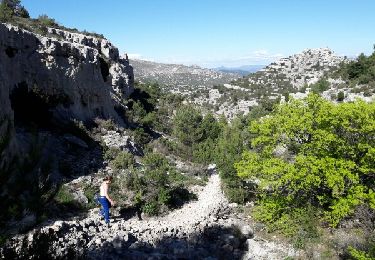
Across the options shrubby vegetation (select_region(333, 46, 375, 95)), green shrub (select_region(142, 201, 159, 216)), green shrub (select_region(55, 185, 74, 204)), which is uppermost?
shrubby vegetation (select_region(333, 46, 375, 95))

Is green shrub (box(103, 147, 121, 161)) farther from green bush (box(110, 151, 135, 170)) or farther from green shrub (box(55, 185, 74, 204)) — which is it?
green shrub (box(55, 185, 74, 204))

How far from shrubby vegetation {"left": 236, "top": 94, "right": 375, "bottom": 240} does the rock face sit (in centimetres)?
1240

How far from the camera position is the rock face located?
24.1 meters

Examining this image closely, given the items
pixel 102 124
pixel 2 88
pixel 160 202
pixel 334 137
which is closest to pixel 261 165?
pixel 334 137

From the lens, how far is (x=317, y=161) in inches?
570

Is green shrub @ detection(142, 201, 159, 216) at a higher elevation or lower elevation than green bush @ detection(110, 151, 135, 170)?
lower

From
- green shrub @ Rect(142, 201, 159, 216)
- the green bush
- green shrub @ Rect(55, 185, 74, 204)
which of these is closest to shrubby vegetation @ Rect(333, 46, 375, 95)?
the green bush

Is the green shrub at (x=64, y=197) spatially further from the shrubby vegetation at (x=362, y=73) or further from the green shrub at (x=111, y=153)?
the shrubby vegetation at (x=362, y=73)

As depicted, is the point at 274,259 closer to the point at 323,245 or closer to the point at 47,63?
the point at 323,245

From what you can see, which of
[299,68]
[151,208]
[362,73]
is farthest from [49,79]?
[299,68]

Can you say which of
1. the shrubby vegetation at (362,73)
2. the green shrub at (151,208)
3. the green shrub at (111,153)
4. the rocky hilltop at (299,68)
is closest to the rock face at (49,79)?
the green shrub at (111,153)

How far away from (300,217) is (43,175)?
12.0 meters

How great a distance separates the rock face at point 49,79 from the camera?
2412 centimetres

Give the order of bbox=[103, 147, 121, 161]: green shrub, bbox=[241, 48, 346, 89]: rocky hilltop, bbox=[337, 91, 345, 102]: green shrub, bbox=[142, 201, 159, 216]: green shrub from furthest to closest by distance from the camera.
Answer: bbox=[241, 48, 346, 89]: rocky hilltop
bbox=[337, 91, 345, 102]: green shrub
bbox=[103, 147, 121, 161]: green shrub
bbox=[142, 201, 159, 216]: green shrub
